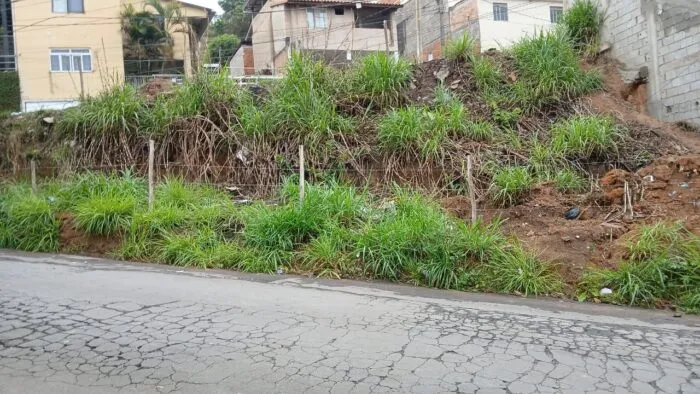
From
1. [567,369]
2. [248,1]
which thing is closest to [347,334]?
[567,369]

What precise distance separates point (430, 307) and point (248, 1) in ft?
102

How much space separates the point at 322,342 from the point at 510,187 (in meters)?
5.43

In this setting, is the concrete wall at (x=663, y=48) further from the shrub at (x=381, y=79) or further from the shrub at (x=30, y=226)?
the shrub at (x=30, y=226)

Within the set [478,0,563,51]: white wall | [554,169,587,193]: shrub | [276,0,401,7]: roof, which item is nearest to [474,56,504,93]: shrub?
[554,169,587,193]: shrub

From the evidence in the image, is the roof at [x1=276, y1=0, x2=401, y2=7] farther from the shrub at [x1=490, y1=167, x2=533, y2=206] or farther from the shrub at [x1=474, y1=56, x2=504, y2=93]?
the shrub at [x1=490, y1=167, x2=533, y2=206]

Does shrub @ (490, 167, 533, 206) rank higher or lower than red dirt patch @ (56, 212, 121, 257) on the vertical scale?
higher

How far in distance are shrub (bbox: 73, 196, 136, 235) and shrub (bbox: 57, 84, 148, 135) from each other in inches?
106

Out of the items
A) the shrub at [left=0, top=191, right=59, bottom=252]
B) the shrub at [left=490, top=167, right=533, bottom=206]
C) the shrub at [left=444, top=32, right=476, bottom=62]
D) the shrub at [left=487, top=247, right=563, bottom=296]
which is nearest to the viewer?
the shrub at [left=487, top=247, right=563, bottom=296]

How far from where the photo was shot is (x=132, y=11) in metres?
27.5

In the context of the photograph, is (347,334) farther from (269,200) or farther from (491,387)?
(269,200)

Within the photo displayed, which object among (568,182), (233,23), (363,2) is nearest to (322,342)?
(568,182)

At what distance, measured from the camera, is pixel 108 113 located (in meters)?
11.6

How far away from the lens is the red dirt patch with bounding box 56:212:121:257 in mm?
9116

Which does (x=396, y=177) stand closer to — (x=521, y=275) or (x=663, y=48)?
(x=521, y=275)
